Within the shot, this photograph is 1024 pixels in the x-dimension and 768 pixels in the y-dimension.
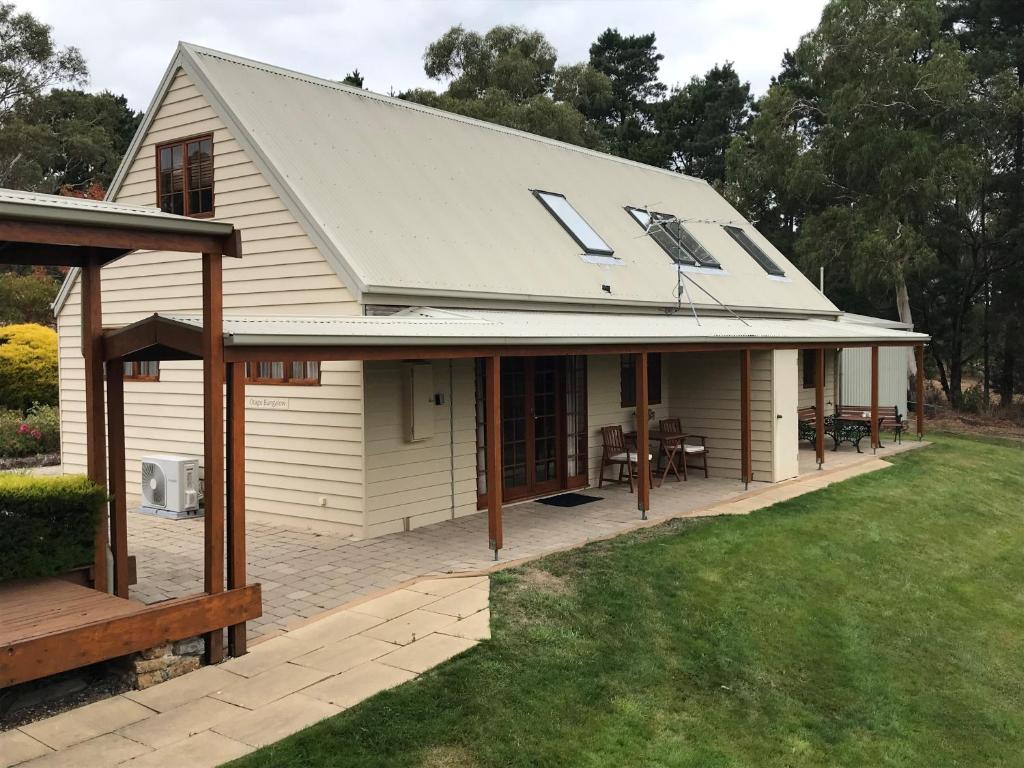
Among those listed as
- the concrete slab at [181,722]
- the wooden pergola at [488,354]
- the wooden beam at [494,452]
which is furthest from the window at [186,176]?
the concrete slab at [181,722]

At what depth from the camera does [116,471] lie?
6594mm

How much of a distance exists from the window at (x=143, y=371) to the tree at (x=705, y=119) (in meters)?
28.2

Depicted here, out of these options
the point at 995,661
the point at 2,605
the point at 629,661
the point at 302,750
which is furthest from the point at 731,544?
the point at 2,605

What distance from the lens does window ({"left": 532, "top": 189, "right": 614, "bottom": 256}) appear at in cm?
1288

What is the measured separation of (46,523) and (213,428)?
1.52 metres

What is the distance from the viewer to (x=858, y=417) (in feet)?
58.5

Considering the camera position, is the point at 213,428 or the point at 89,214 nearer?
the point at 89,214

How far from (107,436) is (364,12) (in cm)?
1793

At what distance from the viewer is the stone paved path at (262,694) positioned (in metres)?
4.49

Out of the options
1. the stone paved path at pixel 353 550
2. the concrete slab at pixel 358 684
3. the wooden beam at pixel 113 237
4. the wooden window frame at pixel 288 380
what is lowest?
the concrete slab at pixel 358 684

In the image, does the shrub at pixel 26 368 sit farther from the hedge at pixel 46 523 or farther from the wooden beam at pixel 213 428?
the wooden beam at pixel 213 428

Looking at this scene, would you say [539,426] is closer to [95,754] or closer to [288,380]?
[288,380]

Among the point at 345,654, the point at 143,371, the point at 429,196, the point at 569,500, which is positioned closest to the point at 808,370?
the point at 569,500

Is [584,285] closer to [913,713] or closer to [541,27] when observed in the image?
[913,713]
